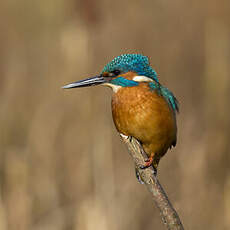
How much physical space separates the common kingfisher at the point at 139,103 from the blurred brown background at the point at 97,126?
49.1 inches

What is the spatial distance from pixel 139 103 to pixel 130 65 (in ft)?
0.89

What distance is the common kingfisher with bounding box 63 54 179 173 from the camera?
10.9ft

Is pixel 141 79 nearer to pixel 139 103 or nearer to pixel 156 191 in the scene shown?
pixel 139 103

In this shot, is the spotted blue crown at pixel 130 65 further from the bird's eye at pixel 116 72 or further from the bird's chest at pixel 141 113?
the bird's chest at pixel 141 113

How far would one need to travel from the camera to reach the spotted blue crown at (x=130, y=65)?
3414 mm

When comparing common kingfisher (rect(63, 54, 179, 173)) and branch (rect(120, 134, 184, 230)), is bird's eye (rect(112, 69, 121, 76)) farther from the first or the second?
branch (rect(120, 134, 184, 230))

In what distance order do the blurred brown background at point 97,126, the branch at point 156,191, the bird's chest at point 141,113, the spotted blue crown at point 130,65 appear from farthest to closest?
the blurred brown background at point 97,126
the spotted blue crown at point 130,65
the bird's chest at point 141,113
the branch at point 156,191

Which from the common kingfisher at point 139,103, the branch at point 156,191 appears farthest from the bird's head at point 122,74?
the branch at point 156,191

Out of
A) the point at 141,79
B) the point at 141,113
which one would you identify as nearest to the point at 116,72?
the point at 141,79

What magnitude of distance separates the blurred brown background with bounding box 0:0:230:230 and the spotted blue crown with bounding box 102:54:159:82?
1322 millimetres

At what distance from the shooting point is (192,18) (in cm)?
666

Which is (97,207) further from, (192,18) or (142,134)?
(192,18)

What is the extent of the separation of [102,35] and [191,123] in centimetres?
163

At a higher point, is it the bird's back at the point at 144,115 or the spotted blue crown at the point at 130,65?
the spotted blue crown at the point at 130,65
